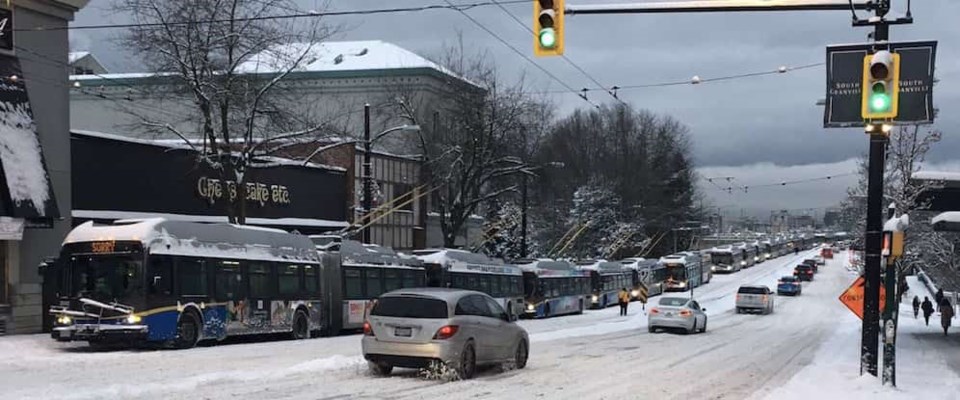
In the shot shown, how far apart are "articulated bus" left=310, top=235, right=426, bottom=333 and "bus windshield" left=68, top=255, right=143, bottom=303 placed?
8.71m

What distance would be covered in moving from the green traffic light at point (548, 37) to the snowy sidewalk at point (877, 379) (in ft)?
21.0

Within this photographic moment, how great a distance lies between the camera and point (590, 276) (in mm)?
57094

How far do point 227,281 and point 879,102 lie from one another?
53.0 ft

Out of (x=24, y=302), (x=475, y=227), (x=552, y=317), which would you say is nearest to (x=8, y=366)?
(x=24, y=302)

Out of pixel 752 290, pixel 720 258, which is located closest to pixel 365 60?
pixel 752 290

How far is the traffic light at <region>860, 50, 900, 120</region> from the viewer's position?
43.8 ft

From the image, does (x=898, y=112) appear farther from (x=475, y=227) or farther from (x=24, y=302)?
(x=475, y=227)

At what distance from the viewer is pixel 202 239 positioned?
2309cm

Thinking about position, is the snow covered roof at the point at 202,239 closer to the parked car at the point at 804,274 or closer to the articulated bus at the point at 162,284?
the articulated bus at the point at 162,284

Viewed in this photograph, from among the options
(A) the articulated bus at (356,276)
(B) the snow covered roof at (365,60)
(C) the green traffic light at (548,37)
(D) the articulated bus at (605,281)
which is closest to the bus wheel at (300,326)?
(A) the articulated bus at (356,276)

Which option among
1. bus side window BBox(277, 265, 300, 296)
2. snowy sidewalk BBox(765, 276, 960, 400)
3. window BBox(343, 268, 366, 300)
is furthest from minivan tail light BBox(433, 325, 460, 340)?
window BBox(343, 268, 366, 300)

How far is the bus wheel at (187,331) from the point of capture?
850 inches

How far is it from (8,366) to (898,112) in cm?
1505

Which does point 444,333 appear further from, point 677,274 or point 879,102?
point 677,274
